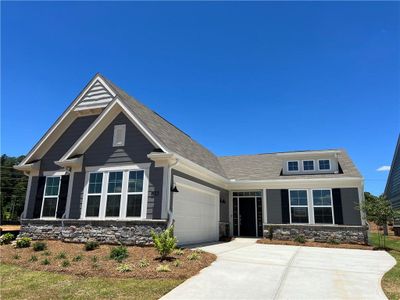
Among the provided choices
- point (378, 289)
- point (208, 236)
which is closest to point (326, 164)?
point (208, 236)

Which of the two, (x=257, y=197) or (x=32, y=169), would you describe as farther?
(x=257, y=197)

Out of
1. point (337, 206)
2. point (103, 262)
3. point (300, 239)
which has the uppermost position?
point (337, 206)

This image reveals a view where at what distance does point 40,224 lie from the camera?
1245 centimetres

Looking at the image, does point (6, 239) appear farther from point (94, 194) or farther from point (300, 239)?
point (300, 239)

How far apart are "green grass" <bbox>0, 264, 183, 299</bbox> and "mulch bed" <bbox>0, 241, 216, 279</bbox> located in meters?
0.33

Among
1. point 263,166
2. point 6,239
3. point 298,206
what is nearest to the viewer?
point 6,239

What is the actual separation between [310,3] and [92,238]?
1264 cm

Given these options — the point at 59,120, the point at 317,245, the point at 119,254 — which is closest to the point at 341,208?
the point at 317,245

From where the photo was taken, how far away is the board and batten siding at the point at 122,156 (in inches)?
422

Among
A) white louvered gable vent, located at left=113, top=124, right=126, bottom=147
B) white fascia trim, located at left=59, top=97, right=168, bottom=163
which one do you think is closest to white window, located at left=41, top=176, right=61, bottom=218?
white fascia trim, located at left=59, top=97, right=168, bottom=163

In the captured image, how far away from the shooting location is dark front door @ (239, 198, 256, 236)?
17.1 metres

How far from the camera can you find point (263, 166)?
61.6 ft

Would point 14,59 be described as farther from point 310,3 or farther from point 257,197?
point 257,197

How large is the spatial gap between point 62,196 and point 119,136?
12.5 ft
